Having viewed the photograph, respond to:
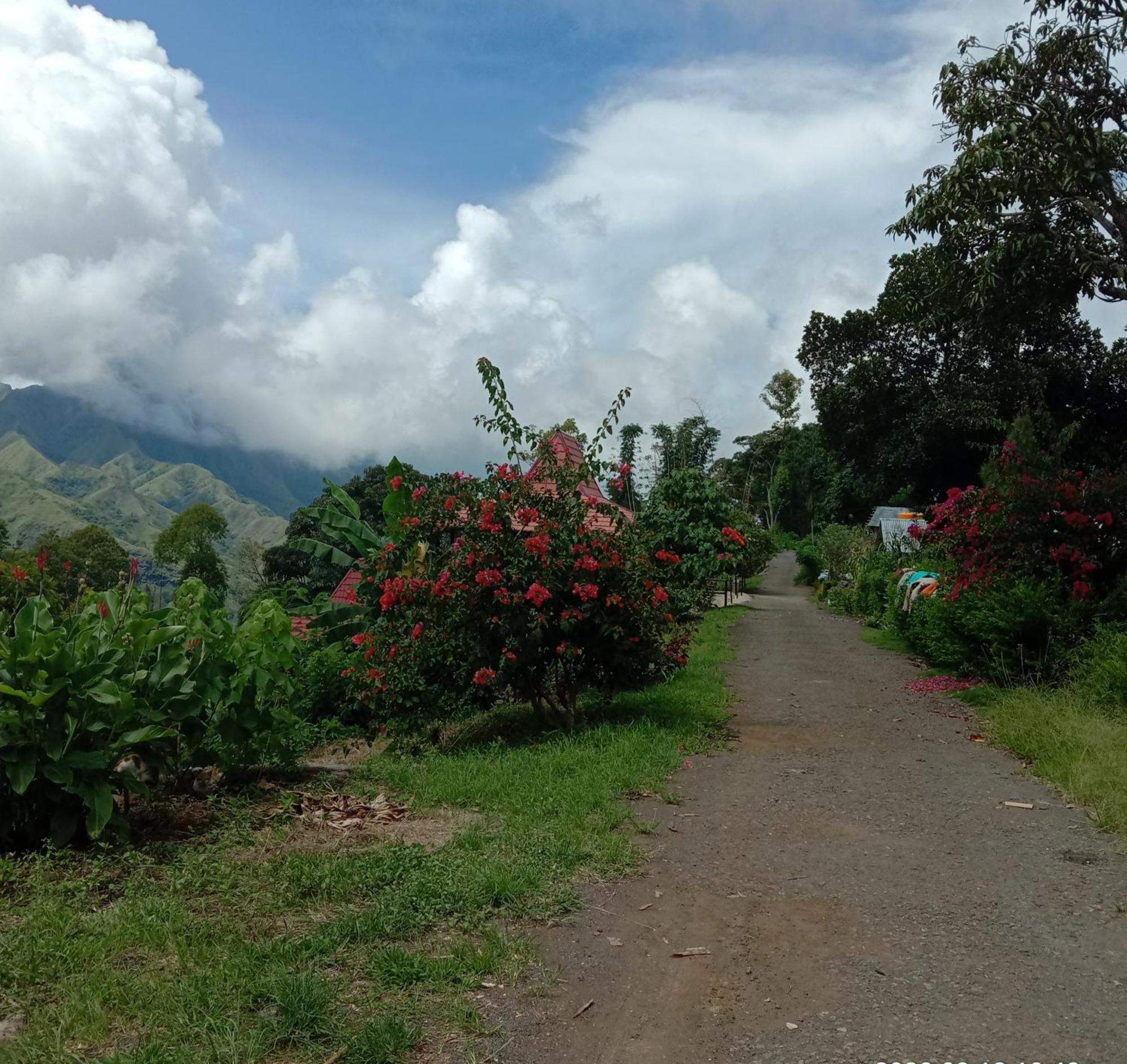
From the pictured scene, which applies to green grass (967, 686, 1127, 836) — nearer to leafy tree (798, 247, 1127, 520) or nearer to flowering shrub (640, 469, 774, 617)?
flowering shrub (640, 469, 774, 617)

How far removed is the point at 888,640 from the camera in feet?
63.8

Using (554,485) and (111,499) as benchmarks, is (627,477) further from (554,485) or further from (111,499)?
(111,499)

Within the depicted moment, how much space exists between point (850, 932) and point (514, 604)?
435 cm

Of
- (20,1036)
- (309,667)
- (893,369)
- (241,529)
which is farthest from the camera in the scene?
(241,529)

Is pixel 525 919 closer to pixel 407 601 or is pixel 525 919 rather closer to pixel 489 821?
pixel 489 821

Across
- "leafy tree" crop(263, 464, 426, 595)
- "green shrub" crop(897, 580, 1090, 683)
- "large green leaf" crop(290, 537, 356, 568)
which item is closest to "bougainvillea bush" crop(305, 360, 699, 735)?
"large green leaf" crop(290, 537, 356, 568)

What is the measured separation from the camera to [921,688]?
12.5m

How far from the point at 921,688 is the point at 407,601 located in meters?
7.18

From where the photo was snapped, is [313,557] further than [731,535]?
Yes

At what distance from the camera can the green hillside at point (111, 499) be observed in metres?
109

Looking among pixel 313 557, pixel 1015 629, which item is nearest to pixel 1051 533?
pixel 1015 629

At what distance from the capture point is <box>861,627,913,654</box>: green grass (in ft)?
58.6

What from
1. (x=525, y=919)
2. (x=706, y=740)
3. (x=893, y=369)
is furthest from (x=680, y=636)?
(x=893, y=369)

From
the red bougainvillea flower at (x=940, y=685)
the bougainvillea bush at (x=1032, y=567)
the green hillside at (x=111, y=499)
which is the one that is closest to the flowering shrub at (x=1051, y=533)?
the bougainvillea bush at (x=1032, y=567)
